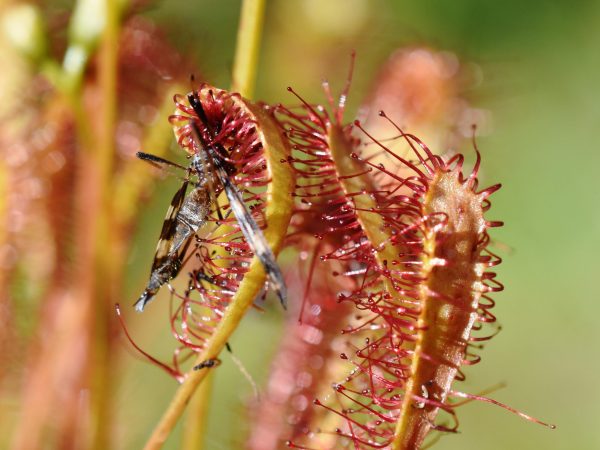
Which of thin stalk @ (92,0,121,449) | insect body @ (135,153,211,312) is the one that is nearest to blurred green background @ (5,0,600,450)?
thin stalk @ (92,0,121,449)

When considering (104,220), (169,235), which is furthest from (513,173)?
(169,235)

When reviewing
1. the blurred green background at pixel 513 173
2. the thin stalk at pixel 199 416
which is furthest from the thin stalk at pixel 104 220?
the blurred green background at pixel 513 173

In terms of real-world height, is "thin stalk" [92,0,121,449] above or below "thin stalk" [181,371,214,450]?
above

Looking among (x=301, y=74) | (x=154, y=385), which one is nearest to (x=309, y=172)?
(x=301, y=74)

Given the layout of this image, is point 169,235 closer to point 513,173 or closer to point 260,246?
point 260,246

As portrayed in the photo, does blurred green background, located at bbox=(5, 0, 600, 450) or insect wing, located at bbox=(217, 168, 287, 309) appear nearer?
insect wing, located at bbox=(217, 168, 287, 309)

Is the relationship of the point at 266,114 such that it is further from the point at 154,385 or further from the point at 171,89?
the point at 154,385

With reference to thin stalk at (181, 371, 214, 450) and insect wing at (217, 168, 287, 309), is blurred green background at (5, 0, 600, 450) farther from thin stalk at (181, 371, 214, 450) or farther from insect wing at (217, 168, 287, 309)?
insect wing at (217, 168, 287, 309)

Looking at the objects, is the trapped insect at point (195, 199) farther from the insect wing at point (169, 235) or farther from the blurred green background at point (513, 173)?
the blurred green background at point (513, 173)
